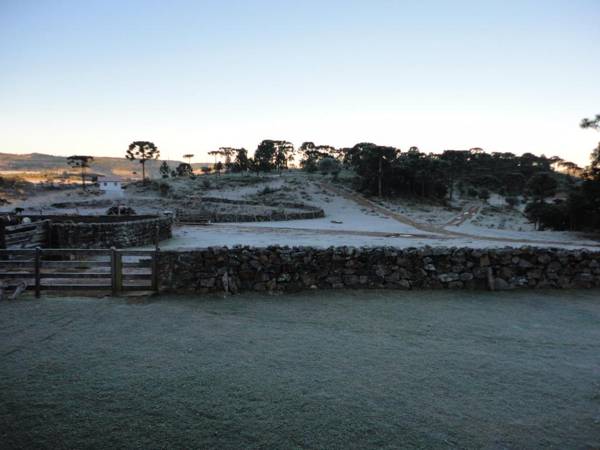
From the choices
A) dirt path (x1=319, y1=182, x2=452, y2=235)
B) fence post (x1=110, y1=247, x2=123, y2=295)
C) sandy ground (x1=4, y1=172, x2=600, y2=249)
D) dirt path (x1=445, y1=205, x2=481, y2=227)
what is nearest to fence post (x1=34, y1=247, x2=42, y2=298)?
fence post (x1=110, y1=247, x2=123, y2=295)

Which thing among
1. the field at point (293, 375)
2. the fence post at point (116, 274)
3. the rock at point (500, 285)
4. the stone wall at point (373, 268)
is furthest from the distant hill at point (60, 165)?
the rock at point (500, 285)

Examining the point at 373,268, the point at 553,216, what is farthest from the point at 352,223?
the point at 373,268

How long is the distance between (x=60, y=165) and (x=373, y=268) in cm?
18771

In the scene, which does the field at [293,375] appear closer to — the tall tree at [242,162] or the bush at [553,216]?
the bush at [553,216]

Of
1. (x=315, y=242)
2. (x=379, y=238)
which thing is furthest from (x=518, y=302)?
(x=379, y=238)

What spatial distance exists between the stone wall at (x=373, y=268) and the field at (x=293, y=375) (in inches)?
34.8

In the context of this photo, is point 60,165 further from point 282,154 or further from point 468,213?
point 468,213

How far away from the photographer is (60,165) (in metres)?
161

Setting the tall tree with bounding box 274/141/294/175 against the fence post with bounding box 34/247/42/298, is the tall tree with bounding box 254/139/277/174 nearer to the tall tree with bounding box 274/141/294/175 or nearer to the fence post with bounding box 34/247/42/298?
the tall tree with bounding box 274/141/294/175

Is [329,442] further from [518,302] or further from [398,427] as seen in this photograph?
[518,302]

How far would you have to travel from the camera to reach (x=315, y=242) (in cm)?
2283

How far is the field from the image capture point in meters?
3.67

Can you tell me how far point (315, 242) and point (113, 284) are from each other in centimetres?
1562

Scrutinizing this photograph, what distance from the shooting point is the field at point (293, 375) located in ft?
12.0
